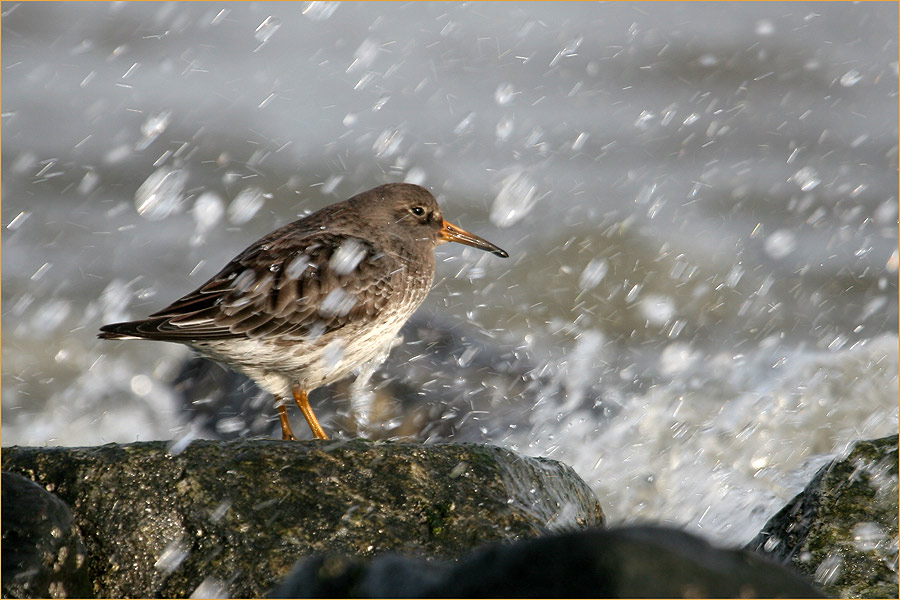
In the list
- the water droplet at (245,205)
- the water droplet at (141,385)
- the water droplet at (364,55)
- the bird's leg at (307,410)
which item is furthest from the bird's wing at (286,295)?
the water droplet at (364,55)

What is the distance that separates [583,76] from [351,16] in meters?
3.72

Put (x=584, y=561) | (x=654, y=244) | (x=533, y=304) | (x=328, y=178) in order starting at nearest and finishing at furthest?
(x=584, y=561), (x=533, y=304), (x=654, y=244), (x=328, y=178)

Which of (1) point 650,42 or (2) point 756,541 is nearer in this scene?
(2) point 756,541

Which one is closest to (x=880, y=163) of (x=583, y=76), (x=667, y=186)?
(x=667, y=186)

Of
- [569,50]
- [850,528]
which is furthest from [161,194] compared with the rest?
[850,528]

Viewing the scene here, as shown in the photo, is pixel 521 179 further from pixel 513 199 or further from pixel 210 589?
pixel 210 589

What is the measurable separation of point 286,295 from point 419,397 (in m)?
2.05

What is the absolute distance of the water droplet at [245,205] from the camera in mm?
11367

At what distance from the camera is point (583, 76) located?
13281mm

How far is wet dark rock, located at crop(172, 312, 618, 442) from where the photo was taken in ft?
21.7

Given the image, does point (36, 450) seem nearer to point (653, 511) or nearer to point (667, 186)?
point (653, 511)

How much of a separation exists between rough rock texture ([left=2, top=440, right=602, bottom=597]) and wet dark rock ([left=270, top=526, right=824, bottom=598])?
1193 mm

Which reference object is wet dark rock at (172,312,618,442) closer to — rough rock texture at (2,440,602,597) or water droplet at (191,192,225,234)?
rough rock texture at (2,440,602,597)

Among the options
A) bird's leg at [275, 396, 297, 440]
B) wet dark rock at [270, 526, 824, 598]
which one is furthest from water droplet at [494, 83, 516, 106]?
wet dark rock at [270, 526, 824, 598]
